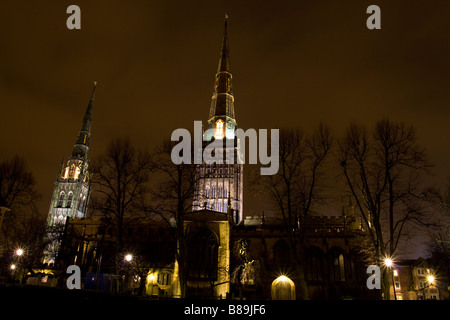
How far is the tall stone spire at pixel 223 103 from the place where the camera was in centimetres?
7069

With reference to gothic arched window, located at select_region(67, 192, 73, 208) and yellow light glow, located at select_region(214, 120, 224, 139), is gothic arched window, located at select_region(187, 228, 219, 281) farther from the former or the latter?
gothic arched window, located at select_region(67, 192, 73, 208)

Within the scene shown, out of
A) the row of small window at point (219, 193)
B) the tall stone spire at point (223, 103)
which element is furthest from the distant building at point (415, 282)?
the tall stone spire at point (223, 103)

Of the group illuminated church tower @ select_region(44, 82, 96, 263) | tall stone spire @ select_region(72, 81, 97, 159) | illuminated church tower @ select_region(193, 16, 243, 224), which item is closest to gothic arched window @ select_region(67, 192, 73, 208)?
illuminated church tower @ select_region(44, 82, 96, 263)

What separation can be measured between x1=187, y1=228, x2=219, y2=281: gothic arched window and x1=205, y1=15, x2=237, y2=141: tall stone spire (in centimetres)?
3552

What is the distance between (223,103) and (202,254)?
44.4 meters

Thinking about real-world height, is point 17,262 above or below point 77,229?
below

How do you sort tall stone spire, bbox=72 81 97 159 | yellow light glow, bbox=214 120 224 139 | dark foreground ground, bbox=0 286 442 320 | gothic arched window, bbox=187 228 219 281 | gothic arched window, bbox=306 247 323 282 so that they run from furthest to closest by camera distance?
tall stone spire, bbox=72 81 97 159 < yellow light glow, bbox=214 120 224 139 < gothic arched window, bbox=306 247 323 282 < gothic arched window, bbox=187 228 219 281 < dark foreground ground, bbox=0 286 442 320

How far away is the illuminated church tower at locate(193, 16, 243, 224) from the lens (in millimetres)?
61719

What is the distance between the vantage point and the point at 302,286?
16.6 metres

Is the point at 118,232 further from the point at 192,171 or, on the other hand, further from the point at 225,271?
the point at 225,271
